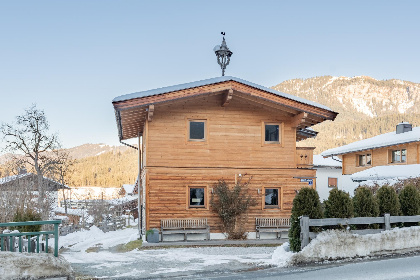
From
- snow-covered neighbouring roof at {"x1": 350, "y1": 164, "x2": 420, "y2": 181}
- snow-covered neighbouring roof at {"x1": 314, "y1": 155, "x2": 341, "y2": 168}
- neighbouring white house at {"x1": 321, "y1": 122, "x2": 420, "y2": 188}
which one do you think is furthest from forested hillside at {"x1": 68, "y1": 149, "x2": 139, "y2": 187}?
snow-covered neighbouring roof at {"x1": 350, "y1": 164, "x2": 420, "y2": 181}

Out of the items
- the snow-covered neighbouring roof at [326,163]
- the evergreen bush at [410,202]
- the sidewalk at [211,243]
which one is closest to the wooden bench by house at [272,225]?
the sidewalk at [211,243]

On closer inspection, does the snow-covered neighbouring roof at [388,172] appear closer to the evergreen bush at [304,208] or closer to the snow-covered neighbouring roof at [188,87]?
the snow-covered neighbouring roof at [188,87]

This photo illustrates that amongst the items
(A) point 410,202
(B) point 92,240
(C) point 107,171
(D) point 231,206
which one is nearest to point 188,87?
(D) point 231,206

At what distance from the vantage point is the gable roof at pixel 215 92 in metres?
18.4

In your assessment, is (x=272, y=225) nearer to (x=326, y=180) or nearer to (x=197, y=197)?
(x=197, y=197)

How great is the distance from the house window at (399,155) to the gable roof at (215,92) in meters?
14.6

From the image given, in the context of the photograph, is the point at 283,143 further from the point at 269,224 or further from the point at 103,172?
the point at 103,172

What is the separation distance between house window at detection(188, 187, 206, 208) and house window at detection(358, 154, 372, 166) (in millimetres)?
21242

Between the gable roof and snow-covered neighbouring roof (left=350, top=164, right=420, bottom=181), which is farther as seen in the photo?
snow-covered neighbouring roof (left=350, top=164, right=420, bottom=181)

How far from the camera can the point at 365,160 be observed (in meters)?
37.2

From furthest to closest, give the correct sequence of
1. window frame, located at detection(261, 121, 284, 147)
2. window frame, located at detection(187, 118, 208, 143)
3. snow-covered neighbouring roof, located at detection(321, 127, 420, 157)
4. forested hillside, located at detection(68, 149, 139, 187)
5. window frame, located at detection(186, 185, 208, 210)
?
1. forested hillside, located at detection(68, 149, 139, 187)
2. snow-covered neighbouring roof, located at detection(321, 127, 420, 157)
3. window frame, located at detection(261, 121, 284, 147)
4. window frame, located at detection(187, 118, 208, 143)
5. window frame, located at detection(186, 185, 208, 210)

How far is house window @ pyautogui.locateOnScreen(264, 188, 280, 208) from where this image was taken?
805 inches

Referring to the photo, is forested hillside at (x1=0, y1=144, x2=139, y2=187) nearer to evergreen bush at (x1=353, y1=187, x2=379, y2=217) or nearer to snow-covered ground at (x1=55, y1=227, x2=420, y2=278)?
snow-covered ground at (x1=55, y1=227, x2=420, y2=278)

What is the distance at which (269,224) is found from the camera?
20219 millimetres
